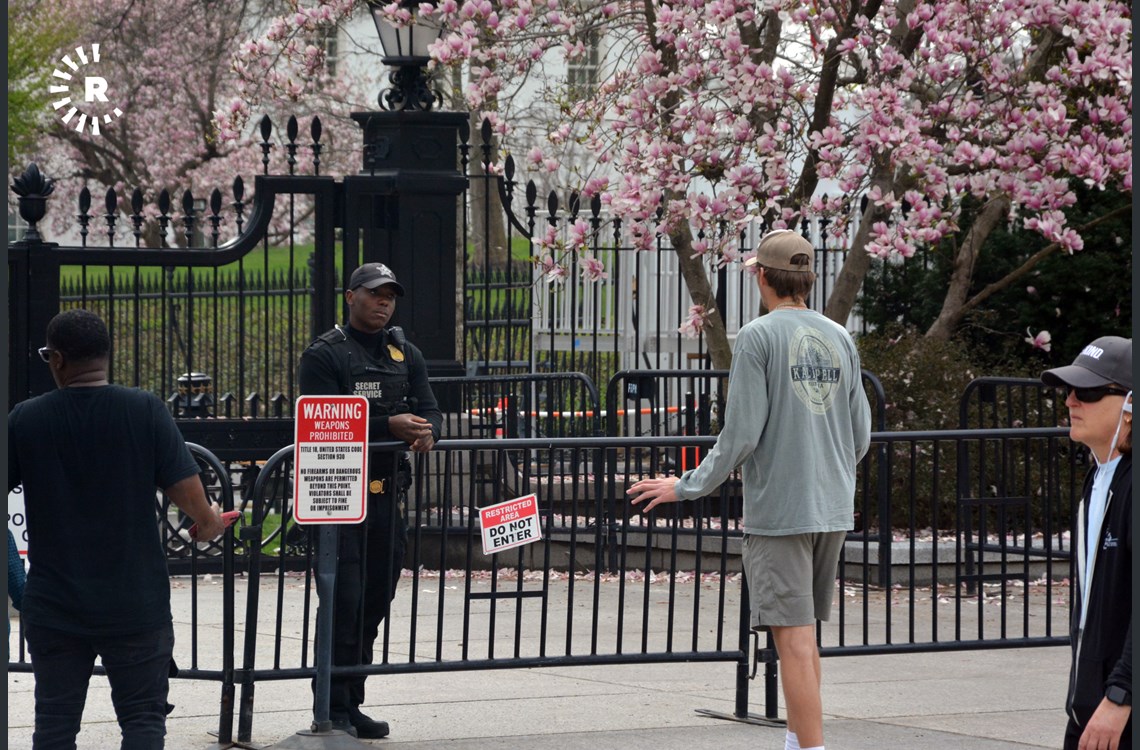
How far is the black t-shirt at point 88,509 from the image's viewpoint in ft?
16.7

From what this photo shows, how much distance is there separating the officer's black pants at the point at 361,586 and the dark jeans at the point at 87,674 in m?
1.63

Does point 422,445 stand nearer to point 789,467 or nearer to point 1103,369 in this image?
point 789,467

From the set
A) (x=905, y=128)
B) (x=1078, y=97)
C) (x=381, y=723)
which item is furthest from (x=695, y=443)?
(x=1078, y=97)

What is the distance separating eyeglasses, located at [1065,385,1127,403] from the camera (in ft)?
13.5

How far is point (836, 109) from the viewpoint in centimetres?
1260

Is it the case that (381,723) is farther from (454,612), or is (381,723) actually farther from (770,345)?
A: (454,612)

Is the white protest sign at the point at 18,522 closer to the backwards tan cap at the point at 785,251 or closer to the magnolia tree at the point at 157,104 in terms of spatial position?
the backwards tan cap at the point at 785,251

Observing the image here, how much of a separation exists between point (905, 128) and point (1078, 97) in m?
2.13

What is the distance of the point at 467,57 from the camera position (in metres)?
11.7

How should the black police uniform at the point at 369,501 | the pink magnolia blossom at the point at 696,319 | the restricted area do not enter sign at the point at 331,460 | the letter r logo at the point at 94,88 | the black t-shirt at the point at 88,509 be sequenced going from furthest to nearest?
1. the letter r logo at the point at 94,88
2. the pink magnolia blossom at the point at 696,319
3. the black police uniform at the point at 369,501
4. the restricted area do not enter sign at the point at 331,460
5. the black t-shirt at the point at 88,509

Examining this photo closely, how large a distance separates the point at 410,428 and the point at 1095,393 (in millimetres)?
3328

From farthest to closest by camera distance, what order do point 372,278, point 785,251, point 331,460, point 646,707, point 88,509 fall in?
point 646,707
point 372,278
point 331,460
point 785,251
point 88,509

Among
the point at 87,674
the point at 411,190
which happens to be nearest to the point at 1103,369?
the point at 87,674

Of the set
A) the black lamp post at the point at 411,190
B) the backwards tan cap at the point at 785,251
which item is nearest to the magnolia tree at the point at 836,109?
the black lamp post at the point at 411,190
